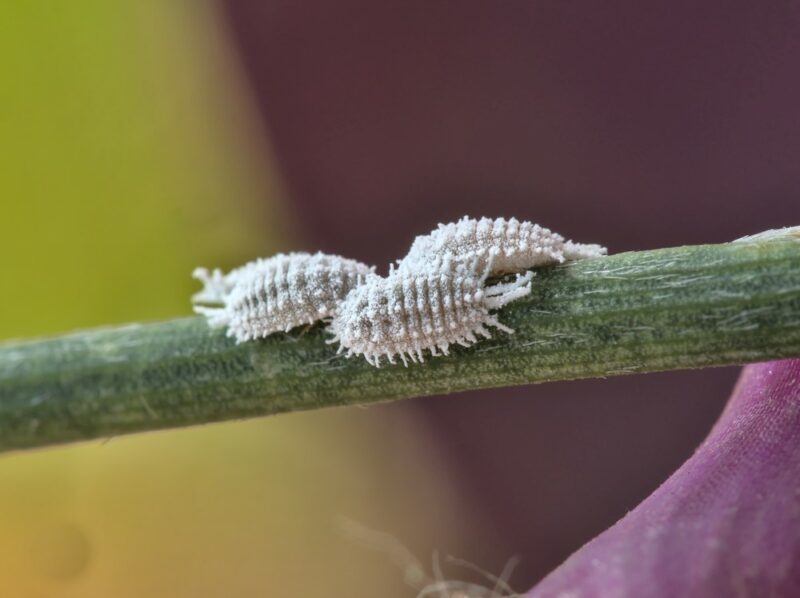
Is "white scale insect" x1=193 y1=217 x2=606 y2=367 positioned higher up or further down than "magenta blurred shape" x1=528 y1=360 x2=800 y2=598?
higher up

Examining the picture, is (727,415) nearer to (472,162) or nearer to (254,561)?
(472,162)

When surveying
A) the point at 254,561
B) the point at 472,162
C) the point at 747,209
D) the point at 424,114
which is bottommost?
the point at 254,561

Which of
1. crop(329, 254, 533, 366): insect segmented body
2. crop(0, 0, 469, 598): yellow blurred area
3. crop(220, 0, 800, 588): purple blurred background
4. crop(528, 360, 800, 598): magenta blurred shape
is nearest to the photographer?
crop(528, 360, 800, 598): magenta blurred shape

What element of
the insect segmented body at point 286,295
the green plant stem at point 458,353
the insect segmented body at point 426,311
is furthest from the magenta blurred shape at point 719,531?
the insect segmented body at point 286,295

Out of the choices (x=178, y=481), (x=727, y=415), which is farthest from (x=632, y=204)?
(x=178, y=481)

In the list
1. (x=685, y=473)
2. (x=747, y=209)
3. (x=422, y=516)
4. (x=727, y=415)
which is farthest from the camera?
(x=422, y=516)

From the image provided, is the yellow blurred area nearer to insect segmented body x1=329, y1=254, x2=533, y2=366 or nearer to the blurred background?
the blurred background

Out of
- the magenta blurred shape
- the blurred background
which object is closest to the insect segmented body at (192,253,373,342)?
the magenta blurred shape

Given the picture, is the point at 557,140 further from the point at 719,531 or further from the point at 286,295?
the point at 719,531
